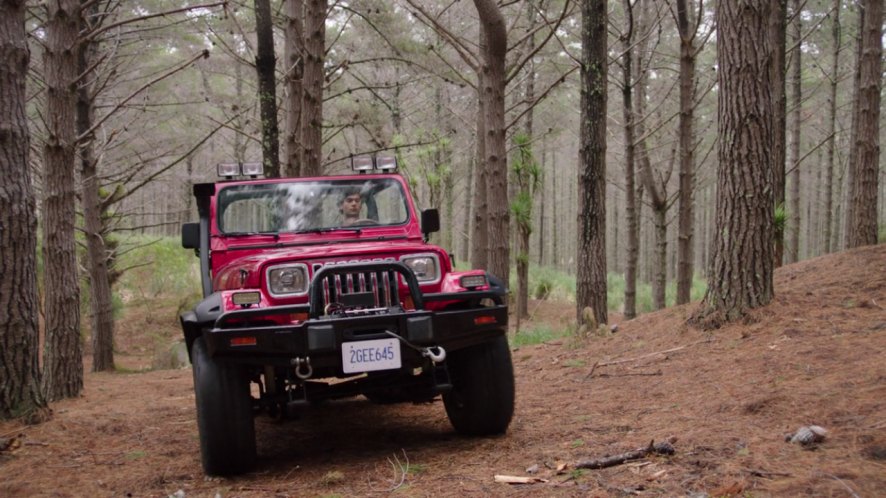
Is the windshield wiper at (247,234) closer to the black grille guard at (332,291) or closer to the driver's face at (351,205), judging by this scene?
the driver's face at (351,205)

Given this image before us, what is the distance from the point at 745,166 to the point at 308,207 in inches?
161

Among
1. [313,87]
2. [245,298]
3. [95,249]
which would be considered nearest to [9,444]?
[245,298]

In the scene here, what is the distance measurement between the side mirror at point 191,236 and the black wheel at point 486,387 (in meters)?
2.36

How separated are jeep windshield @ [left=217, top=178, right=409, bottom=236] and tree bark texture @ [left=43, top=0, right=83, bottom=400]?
10.1ft

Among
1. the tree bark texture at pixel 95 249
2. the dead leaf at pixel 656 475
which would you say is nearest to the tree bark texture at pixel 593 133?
Result: the dead leaf at pixel 656 475

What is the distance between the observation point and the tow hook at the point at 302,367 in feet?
14.2

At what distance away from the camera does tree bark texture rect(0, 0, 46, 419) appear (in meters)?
5.37

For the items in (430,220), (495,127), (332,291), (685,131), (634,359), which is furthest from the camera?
(685,131)

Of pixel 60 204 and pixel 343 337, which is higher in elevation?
pixel 60 204

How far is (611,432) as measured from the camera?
490 cm

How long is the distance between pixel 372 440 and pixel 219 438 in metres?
1.38

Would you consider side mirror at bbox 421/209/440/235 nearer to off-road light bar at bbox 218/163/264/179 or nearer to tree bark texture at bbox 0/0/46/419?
off-road light bar at bbox 218/163/264/179

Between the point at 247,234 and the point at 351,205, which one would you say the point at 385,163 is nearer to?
the point at 351,205

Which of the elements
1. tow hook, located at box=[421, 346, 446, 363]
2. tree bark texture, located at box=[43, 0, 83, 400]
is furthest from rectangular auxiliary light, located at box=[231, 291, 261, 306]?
tree bark texture, located at box=[43, 0, 83, 400]
